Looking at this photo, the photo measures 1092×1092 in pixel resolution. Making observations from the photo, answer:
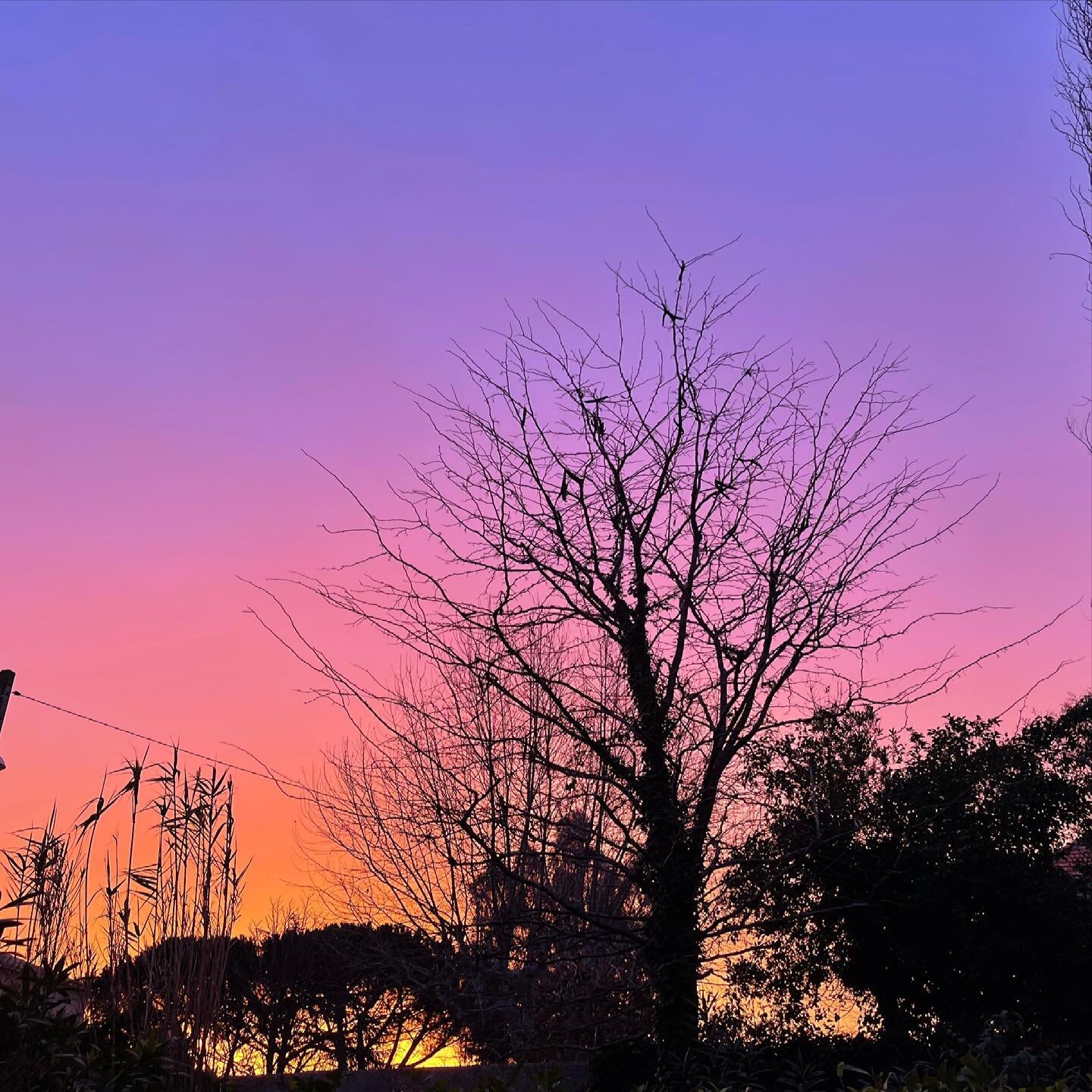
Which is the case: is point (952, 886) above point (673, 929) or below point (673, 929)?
above

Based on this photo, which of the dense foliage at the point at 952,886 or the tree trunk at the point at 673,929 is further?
the dense foliage at the point at 952,886

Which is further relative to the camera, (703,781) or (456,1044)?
(456,1044)

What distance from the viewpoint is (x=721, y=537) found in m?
8.03

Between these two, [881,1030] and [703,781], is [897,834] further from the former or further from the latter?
[703,781]

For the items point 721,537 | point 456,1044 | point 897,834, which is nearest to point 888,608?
point 721,537

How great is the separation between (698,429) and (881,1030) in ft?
25.8

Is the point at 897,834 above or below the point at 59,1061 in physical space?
above

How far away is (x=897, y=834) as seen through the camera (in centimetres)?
1215

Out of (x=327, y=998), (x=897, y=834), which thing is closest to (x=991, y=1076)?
(x=897, y=834)

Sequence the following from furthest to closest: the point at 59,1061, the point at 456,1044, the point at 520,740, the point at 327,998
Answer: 1. the point at 327,998
2. the point at 456,1044
3. the point at 520,740
4. the point at 59,1061

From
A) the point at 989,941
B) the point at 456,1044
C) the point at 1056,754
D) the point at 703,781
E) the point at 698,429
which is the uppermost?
the point at 698,429

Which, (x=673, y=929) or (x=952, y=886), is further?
(x=952, y=886)

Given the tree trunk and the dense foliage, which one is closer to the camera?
the tree trunk

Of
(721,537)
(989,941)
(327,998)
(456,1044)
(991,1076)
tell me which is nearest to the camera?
(991,1076)
